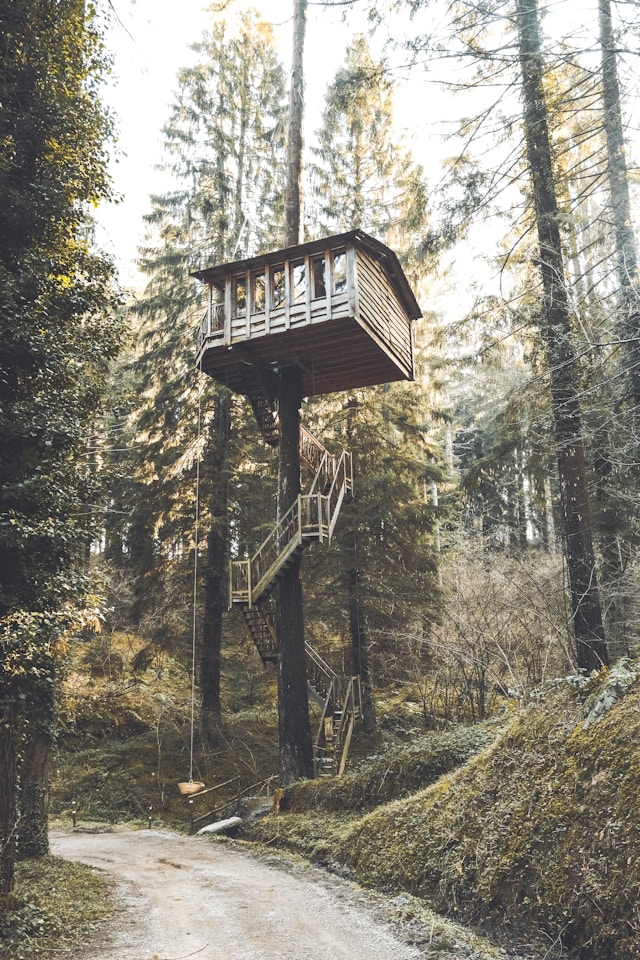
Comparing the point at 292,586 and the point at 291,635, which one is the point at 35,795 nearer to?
the point at 291,635

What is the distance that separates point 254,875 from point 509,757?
4043 mm

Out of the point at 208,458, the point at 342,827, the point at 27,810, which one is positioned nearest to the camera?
the point at 342,827

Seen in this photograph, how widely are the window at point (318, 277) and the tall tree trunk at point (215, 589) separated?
253 inches

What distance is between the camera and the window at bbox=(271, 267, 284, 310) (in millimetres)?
11977

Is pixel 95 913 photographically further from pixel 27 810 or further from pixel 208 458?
pixel 208 458

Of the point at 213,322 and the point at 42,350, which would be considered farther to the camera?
the point at 213,322

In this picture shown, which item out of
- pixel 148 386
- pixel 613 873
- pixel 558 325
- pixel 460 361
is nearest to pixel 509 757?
pixel 613 873

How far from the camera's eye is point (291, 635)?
12.6 metres

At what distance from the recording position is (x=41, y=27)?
841 cm

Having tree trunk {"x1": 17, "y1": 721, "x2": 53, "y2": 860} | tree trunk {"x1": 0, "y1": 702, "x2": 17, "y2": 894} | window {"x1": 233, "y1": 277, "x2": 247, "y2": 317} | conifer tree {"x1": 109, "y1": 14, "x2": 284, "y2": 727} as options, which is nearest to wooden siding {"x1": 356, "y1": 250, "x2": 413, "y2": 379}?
window {"x1": 233, "y1": 277, "x2": 247, "y2": 317}

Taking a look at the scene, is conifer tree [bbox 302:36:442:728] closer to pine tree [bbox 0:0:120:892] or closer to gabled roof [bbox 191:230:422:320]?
gabled roof [bbox 191:230:422:320]

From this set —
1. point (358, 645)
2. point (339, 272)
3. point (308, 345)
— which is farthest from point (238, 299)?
point (358, 645)

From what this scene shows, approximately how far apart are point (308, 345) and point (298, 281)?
1203 mm

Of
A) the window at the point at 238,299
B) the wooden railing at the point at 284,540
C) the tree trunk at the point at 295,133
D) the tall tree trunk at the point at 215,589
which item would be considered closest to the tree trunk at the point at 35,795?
the wooden railing at the point at 284,540
